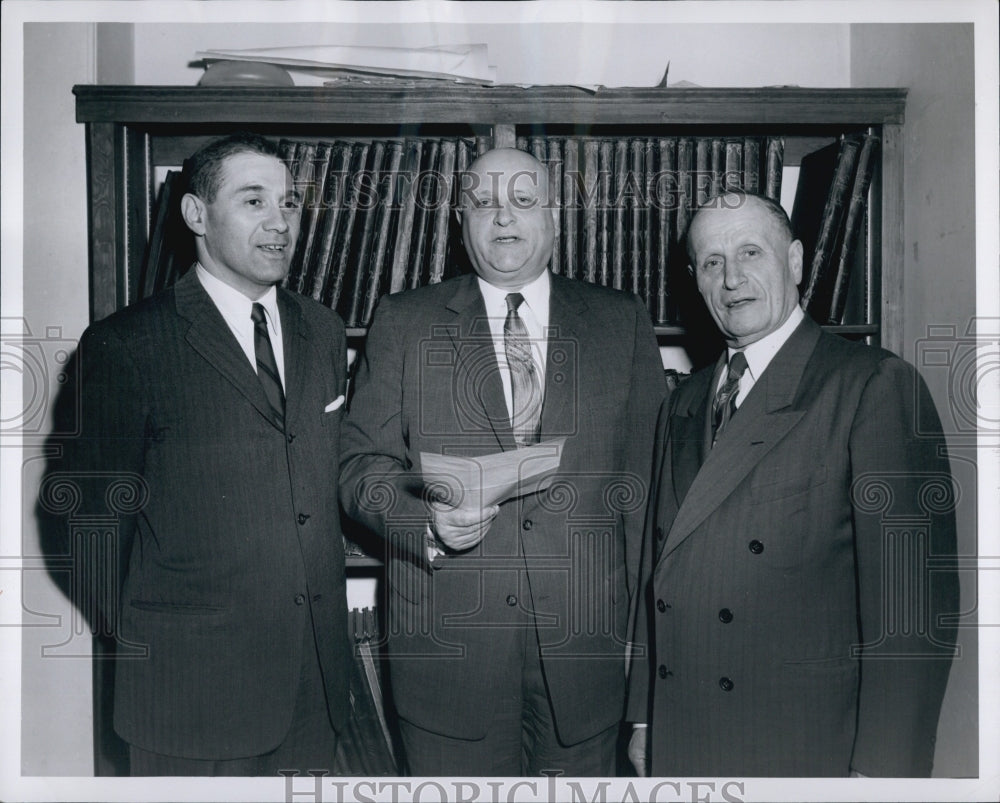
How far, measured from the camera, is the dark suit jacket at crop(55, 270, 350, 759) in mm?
1723

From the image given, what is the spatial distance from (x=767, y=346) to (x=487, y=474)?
25.8 inches

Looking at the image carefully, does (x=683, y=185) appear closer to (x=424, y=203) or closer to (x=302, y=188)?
(x=424, y=203)

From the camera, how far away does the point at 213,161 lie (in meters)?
1.80

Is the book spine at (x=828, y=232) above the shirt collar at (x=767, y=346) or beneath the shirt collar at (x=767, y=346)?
above

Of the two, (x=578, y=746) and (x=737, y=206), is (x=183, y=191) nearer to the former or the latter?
(x=737, y=206)

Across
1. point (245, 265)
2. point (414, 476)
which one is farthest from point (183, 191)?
point (414, 476)

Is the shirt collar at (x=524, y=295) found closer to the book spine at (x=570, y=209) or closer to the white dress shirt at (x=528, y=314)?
the white dress shirt at (x=528, y=314)

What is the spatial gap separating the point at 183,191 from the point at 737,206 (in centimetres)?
127

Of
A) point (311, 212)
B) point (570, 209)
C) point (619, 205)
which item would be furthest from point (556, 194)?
point (311, 212)

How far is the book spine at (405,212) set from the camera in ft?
6.47

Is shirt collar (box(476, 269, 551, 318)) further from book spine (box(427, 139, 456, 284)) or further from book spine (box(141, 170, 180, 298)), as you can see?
book spine (box(141, 170, 180, 298))

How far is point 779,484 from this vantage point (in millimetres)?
1591

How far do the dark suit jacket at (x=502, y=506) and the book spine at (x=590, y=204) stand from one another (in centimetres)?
18

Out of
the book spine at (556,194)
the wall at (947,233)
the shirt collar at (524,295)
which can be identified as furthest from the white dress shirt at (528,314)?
the wall at (947,233)
